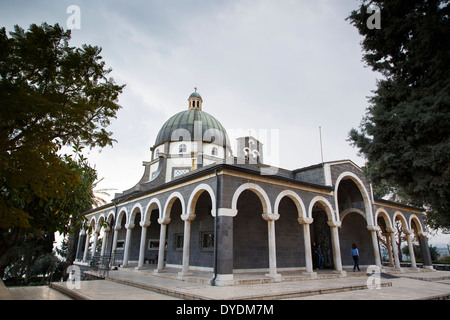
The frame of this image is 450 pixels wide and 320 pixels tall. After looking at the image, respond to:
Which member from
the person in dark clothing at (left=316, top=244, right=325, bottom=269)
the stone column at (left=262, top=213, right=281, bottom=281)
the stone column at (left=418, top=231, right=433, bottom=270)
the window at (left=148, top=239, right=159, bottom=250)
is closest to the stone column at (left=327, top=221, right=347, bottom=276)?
the person in dark clothing at (left=316, top=244, right=325, bottom=269)

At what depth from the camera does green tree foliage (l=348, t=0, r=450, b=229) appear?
609cm

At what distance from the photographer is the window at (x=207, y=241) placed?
13642mm

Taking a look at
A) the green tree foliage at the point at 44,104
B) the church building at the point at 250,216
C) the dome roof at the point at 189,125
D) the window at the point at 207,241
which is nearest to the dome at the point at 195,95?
the dome roof at the point at 189,125

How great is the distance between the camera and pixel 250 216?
1368cm

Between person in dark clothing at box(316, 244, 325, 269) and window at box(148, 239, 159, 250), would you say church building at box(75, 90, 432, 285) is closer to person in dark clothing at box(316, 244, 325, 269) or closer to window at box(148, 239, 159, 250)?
window at box(148, 239, 159, 250)

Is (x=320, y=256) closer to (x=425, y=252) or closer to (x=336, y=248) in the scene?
(x=336, y=248)

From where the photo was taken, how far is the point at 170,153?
22.9 metres

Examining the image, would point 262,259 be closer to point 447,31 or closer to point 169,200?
point 169,200

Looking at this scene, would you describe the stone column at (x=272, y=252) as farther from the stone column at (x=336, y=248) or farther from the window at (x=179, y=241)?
the window at (x=179, y=241)

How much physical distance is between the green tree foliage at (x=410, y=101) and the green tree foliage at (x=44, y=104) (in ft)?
21.7

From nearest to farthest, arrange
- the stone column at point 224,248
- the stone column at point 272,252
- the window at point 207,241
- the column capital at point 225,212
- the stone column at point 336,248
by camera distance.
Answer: the stone column at point 224,248, the column capital at point 225,212, the stone column at point 272,252, the stone column at point 336,248, the window at point 207,241

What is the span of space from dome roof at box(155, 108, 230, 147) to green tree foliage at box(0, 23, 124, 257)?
17812 mm

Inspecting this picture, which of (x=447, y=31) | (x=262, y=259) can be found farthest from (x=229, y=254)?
(x=447, y=31)

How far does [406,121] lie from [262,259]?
9323mm
